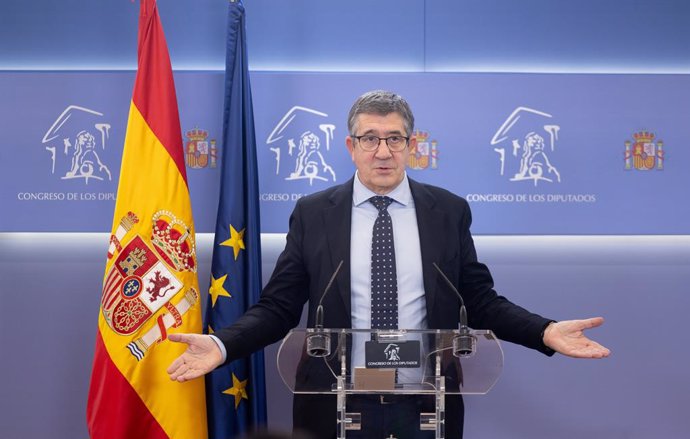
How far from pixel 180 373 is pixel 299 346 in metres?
0.41

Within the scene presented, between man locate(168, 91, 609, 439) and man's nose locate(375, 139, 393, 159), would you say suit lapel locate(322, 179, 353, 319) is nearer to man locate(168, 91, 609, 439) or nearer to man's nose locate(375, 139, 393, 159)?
man locate(168, 91, 609, 439)

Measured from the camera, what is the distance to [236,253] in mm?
3092

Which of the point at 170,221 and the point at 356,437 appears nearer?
the point at 356,437

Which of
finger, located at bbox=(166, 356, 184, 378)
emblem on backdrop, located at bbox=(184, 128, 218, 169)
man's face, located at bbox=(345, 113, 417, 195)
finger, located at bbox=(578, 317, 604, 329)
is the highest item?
emblem on backdrop, located at bbox=(184, 128, 218, 169)

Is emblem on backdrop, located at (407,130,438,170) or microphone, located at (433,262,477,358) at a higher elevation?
emblem on backdrop, located at (407,130,438,170)

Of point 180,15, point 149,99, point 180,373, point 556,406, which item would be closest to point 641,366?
point 556,406

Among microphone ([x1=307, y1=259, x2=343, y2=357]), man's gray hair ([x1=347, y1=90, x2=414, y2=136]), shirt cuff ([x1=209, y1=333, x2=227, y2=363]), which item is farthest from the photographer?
man's gray hair ([x1=347, y1=90, x2=414, y2=136])

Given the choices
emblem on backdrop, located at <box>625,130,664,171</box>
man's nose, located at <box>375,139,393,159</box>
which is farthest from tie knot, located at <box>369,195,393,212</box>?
emblem on backdrop, located at <box>625,130,664,171</box>

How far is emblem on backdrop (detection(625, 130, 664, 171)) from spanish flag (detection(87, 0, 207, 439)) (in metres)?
2.20

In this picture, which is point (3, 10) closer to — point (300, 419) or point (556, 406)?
point (300, 419)

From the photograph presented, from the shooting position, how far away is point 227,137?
3109mm

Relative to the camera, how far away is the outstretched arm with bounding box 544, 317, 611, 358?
6.41ft

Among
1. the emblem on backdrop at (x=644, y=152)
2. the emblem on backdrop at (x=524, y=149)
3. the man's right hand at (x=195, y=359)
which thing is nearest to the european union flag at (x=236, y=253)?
the man's right hand at (x=195, y=359)

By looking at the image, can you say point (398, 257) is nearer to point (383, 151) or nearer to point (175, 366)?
point (383, 151)
